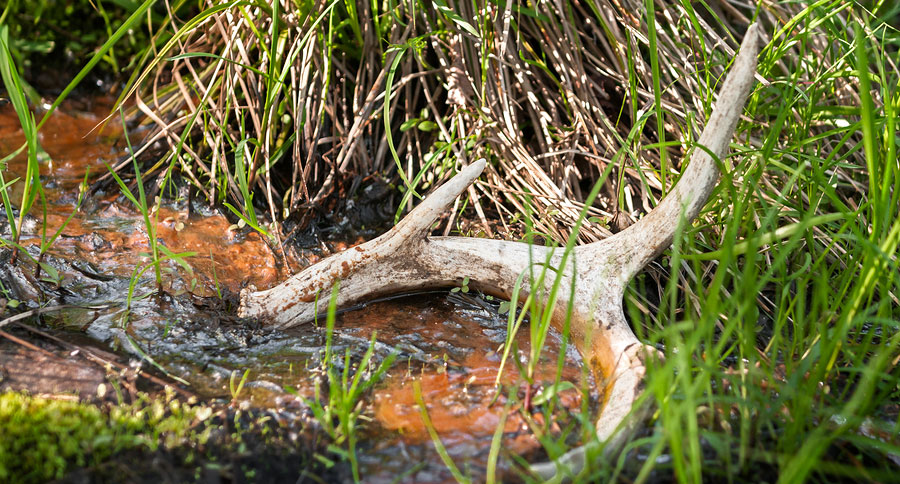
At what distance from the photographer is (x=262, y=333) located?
2.33m

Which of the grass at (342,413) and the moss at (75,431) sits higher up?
the moss at (75,431)

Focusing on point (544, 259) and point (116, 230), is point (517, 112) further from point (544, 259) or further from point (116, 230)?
point (116, 230)

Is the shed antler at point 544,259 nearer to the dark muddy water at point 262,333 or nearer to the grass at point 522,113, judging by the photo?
the dark muddy water at point 262,333

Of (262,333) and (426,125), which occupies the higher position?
(426,125)

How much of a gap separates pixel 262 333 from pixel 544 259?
1.05 meters

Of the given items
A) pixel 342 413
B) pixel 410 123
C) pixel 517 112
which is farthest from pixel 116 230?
pixel 517 112

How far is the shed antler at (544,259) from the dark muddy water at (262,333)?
98 millimetres

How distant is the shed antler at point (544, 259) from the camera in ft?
6.77

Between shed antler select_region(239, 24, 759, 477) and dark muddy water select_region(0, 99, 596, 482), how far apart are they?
3.9 inches

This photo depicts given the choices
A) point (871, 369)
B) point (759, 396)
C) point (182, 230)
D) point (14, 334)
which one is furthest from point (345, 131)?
A: point (871, 369)

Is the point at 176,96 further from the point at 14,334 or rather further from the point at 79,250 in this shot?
the point at 14,334

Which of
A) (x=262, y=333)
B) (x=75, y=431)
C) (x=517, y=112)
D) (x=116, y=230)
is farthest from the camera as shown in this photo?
(x=517, y=112)

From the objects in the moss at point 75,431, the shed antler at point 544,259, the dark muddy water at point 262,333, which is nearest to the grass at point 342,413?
the dark muddy water at point 262,333

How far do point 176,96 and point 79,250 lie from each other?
1.11m
